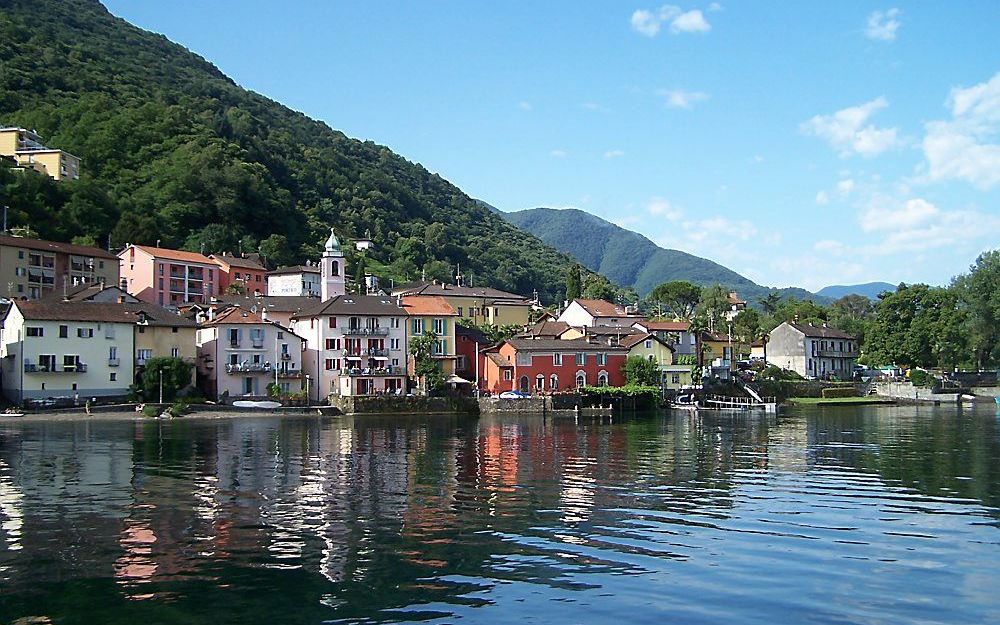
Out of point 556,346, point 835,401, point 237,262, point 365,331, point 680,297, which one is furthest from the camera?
point 680,297

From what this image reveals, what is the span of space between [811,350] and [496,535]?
102274mm

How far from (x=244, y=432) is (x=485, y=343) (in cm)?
4014

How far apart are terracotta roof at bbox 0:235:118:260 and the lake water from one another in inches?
2215

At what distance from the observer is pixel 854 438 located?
5528 centimetres

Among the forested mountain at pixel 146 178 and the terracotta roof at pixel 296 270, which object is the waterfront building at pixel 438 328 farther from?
the forested mountain at pixel 146 178

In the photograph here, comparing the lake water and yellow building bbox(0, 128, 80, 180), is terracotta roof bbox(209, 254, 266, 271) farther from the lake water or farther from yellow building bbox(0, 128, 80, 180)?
the lake water

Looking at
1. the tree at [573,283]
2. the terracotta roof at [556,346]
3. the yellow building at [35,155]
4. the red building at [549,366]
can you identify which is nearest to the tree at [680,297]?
the tree at [573,283]

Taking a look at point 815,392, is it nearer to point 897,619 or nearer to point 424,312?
point 424,312

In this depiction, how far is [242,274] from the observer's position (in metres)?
126

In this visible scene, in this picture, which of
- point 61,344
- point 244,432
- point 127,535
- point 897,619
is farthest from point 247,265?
point 897,619

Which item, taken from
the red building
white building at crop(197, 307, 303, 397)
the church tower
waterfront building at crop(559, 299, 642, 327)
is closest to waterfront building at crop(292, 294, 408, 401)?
white building at crop(197, 307, 303, 397)

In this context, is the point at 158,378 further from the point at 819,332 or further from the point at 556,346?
the point at 819,332

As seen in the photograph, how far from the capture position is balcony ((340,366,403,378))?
83.1 metres

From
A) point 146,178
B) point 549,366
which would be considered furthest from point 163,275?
point 549,366
